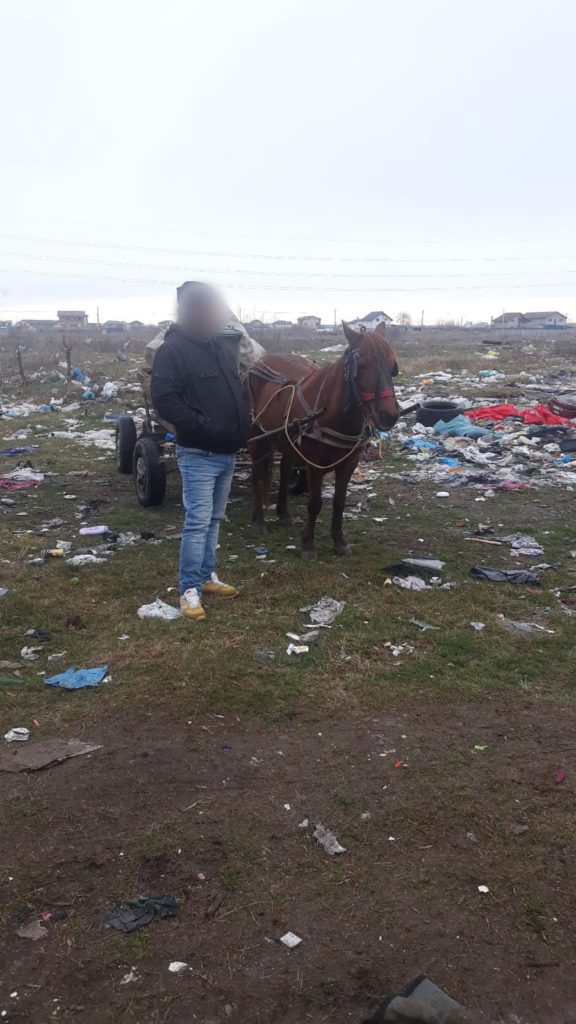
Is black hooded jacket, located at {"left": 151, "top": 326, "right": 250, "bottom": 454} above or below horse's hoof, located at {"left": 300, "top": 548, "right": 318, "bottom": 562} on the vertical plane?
above

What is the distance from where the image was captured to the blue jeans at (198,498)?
430 cm

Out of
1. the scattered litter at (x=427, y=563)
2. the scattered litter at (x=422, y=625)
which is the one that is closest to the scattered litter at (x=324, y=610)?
the scattered litter at (x=422, y=625)

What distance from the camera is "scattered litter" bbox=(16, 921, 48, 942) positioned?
2.13 meters

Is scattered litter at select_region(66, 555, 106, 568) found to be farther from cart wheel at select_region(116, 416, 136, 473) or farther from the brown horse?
cart wheel at select_region(116, 416, 136, 473)

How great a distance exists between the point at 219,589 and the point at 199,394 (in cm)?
144

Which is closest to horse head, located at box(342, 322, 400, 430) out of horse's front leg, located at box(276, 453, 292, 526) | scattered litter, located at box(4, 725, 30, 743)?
horse's front leg, located at box(276, 453, 292, 526)

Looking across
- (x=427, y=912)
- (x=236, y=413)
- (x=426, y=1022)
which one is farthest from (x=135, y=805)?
(x=236, y=413)

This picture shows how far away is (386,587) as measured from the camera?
16.1 ft

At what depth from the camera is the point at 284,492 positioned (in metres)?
6.36

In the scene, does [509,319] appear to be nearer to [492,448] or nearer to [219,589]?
[492,448]

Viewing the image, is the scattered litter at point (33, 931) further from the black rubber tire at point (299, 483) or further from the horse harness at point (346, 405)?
the black rubber tire at point (299, 483)

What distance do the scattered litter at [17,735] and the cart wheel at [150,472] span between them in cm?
378

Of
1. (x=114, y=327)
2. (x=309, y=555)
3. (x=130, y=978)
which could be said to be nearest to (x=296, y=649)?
(x=309, y=555)

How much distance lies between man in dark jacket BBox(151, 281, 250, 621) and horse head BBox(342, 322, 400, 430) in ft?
3.05
